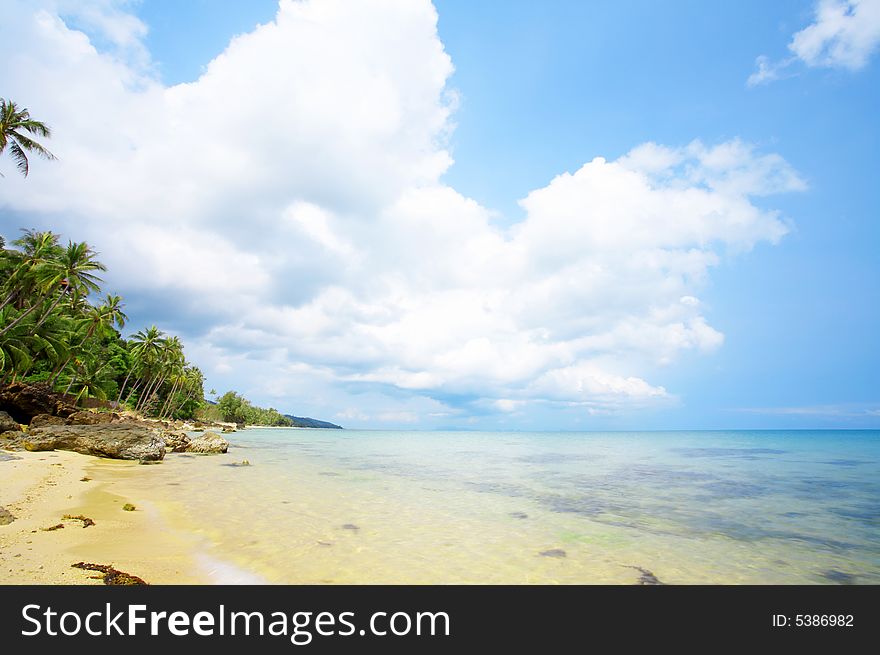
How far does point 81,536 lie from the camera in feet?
29.6

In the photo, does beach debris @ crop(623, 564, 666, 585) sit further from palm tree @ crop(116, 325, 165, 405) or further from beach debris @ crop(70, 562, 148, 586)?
palm tree @ crop(116, 325, 165, 405)

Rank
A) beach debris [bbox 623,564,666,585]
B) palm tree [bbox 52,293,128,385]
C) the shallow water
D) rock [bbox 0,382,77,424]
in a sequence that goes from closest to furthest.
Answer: beach debris [bbox 623,564,666,585] → the shallow water → rock [bbox 0,382,77,424] → palm tree [bbox 52,293,128,385]

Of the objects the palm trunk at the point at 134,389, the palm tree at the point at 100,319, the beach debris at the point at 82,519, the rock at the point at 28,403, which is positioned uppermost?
the palm tree at the point at 100,319

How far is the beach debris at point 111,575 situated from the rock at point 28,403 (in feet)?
137

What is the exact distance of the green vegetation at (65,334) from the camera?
38.6 meters

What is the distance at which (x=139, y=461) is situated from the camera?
25.5 metres

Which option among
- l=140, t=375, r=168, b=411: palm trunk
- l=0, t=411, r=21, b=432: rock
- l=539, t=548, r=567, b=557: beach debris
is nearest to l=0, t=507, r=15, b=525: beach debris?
l=539, t=548, r=567, b=557: beach debris

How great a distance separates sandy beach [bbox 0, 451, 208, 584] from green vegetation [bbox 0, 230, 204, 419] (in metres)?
31.2

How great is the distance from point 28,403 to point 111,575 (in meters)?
44.2

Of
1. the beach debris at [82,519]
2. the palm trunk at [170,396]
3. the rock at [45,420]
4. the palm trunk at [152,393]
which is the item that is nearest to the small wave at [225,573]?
the beach debris at [82,519]

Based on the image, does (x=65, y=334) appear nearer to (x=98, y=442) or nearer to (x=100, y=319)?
(x=100, y=319)

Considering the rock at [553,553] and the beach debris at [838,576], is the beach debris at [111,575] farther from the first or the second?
the beach debris at [838,576]

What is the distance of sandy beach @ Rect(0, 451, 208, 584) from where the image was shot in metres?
6.92

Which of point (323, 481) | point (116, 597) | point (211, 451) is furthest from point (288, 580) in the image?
point (211, 451)
